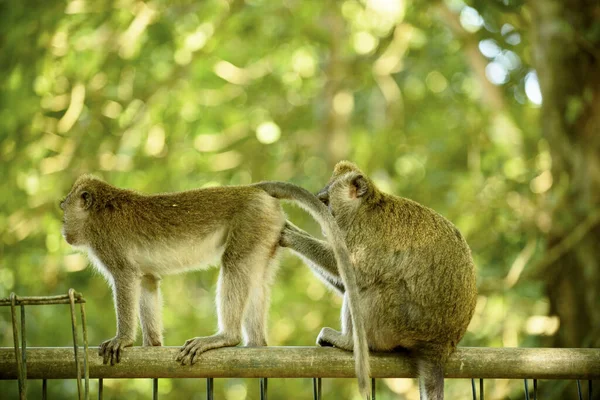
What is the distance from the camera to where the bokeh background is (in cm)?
575

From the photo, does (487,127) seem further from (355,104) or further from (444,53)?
(355,104)

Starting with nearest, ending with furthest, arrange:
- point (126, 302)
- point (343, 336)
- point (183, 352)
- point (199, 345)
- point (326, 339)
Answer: point (183, 352)
point (199, 345)
point (343, 336)
point (326, 339)
point (126, 302)

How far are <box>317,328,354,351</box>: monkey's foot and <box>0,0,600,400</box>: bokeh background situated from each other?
7.49 feet

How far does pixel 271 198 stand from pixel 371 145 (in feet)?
15.5

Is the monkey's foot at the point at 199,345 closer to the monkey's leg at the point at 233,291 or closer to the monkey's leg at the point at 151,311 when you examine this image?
the monkey's leg at the point at 233,291

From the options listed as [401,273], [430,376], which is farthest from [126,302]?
[430,376]

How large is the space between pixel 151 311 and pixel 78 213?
617 mm

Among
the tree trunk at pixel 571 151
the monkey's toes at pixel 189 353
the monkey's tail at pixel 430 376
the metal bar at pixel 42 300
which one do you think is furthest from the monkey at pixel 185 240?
the tree trunk at pixel 571 151

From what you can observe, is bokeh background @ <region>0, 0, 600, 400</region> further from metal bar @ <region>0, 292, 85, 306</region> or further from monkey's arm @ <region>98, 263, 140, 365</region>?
metal bar @ <region>0, 292, 85, 306</region>

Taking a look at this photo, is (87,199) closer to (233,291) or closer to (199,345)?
(233,291)

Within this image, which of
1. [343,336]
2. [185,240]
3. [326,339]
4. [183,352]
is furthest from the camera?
[185,240]

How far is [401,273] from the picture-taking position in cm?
342

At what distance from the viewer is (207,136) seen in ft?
30.2

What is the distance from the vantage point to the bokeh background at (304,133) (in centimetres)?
575
